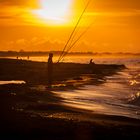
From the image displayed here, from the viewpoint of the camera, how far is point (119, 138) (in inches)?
339

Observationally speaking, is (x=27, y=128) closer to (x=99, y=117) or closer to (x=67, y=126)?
(x=67, y=126)

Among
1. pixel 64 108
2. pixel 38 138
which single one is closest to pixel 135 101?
pixel 64 108

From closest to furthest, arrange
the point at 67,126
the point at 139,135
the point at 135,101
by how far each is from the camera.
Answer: the point at 139,135 < the point at 67,126 < the point at 135,101

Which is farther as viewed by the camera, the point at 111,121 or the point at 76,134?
the point at 111,121

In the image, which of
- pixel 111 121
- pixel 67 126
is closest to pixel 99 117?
pixel 111 121

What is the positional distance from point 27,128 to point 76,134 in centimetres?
127

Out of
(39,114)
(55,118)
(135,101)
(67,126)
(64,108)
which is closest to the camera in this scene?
(67,126)

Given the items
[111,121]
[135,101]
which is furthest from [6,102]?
[135,101]

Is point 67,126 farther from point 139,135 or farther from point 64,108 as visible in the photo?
point 64,108

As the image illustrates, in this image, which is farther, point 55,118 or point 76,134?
point 55,118

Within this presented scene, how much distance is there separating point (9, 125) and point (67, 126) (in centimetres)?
A: 146

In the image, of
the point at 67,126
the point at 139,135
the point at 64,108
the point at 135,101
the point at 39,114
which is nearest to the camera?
the point at 139,135

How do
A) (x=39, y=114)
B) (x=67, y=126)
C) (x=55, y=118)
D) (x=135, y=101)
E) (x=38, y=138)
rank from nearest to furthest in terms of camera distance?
(x=38, y=138), (x=67, y=126), (x=55, y=118), (x=39, y=114), (x=135, y=101)

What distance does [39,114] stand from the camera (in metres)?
11.8
